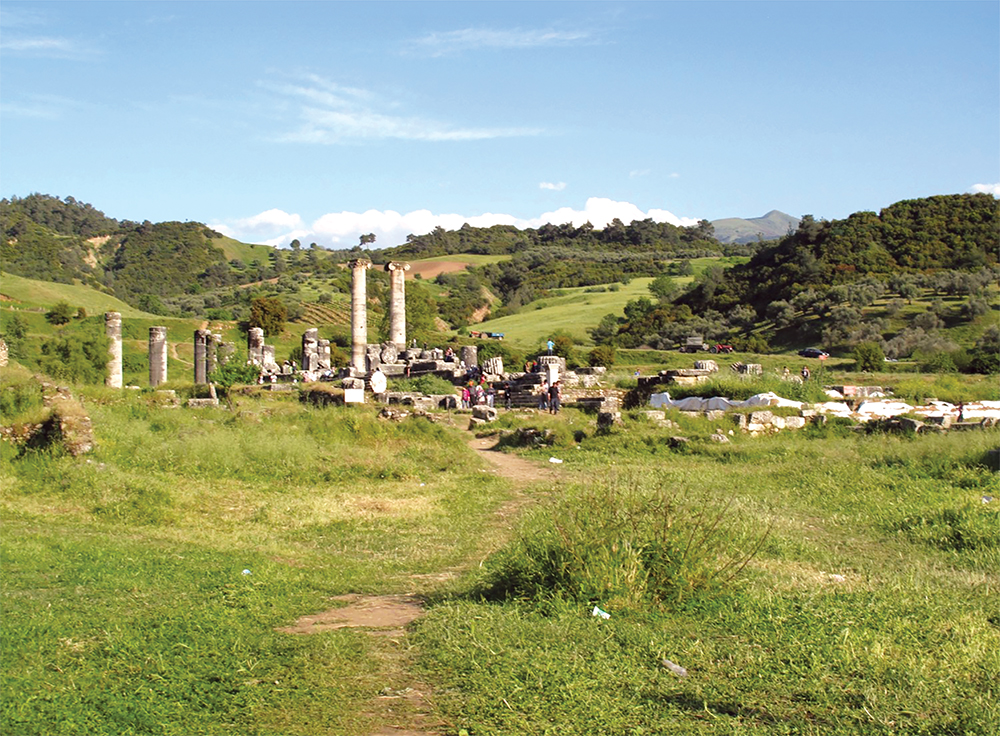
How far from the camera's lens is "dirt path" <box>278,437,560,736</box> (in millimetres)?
4949

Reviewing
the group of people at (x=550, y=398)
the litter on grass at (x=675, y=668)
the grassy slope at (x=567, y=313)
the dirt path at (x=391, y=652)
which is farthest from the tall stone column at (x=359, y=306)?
the litter on grass at (x=675, y=668)

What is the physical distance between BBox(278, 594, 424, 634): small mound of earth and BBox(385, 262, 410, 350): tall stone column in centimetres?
3678

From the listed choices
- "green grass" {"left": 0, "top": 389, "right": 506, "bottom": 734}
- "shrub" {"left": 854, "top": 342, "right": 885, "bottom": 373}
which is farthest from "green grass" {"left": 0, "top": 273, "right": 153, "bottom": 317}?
"green grass" {"left": 0, "top": 389, "right": 506, "bottom": 734}

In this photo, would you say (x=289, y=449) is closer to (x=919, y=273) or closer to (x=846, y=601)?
(x=846, y=601)

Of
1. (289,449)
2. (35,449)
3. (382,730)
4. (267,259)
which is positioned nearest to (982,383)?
(289,449)

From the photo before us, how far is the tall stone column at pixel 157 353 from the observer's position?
117 feet

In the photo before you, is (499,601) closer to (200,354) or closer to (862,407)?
(862,407)

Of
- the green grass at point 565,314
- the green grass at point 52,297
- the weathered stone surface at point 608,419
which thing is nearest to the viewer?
the weathered stone surface at point 608,419

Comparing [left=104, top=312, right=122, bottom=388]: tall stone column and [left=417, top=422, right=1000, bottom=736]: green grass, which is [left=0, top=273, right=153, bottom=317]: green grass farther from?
[left=417, top=422, right=1000, bottom=736]: green grass

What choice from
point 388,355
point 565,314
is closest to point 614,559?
point 388,355

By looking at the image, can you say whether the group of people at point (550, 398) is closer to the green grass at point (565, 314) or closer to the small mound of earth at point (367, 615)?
the small mound of earth at point (367, 615)

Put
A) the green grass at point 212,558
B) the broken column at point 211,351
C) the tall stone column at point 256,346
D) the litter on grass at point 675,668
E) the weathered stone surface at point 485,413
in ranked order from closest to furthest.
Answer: the green grass at point 212,558, the litter on grass at point 675,668, the weathered stone surface at point 485,413, the broken column at point 211,351, the tall stone column at point 256,346

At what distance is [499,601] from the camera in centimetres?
726

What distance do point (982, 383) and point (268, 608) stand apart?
93.5 feet
